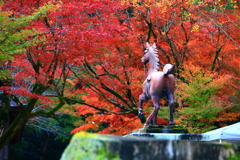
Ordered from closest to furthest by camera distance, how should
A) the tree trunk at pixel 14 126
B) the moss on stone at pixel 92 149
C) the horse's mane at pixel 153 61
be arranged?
the moss on stone at pixel 92 149, the horse's mane at pixel 153 61, the tree trunk at pixel 14 126

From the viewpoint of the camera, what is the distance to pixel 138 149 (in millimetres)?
2783

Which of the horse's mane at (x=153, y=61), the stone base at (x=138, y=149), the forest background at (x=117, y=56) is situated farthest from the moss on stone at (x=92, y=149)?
the forest background at (x=117, y=56)

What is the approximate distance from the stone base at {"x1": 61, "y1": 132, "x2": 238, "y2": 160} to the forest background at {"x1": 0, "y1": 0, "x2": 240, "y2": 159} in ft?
20.5

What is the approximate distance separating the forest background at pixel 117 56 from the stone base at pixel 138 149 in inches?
246

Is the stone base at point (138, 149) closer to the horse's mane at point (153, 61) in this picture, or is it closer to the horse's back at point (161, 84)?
the horse's back at point (161, 84)

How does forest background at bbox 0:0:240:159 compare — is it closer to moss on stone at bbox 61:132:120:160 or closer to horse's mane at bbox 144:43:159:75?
horse's mane at bbox 144:43:159:75

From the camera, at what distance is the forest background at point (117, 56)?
34.3 feet

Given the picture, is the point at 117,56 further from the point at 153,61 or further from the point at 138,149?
the point at 138,149

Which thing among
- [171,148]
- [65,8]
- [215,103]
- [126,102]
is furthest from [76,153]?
[126,102]

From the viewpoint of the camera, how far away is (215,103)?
12344 millimetres

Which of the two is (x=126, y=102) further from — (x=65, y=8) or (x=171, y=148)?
(x=171, y=148)

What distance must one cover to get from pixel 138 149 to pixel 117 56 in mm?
11318

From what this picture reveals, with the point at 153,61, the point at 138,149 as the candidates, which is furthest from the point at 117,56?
the point at 138,149

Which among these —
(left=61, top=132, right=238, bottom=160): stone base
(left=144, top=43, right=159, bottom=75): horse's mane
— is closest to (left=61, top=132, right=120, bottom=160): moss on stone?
(left=61, top=132, right=238, bottom=160): stone base
